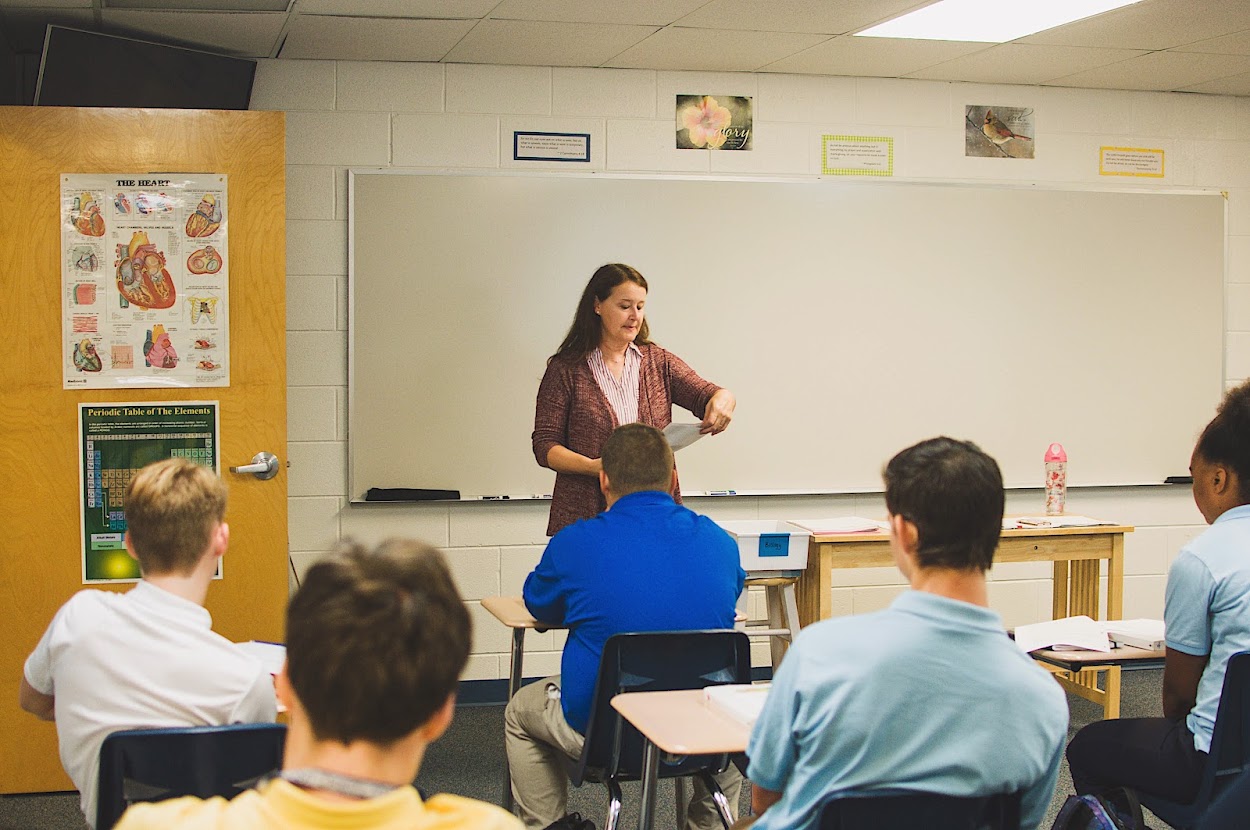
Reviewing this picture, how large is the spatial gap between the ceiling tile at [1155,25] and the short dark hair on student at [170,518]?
3.49 metres

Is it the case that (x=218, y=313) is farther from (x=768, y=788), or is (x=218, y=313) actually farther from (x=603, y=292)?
(x=768, y=788)

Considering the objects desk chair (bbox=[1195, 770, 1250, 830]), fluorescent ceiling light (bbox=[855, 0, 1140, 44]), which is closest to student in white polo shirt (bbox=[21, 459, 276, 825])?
desk chair (bbox=[1195, 770, 1250, 830])

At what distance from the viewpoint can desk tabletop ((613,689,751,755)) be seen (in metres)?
1.95

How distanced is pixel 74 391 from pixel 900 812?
3.13 metres

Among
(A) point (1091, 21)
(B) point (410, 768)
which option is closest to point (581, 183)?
(A) point (1091, 21)

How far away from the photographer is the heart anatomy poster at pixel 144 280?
12.7 ft

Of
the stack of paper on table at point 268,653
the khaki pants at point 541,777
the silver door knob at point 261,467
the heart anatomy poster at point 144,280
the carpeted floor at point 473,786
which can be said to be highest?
the heart anatomy poster at point 144,280

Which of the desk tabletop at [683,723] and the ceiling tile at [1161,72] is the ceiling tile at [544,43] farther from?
the desk tabletop at [683,723]

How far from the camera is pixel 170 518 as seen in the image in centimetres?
210

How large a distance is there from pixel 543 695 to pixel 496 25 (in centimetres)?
246

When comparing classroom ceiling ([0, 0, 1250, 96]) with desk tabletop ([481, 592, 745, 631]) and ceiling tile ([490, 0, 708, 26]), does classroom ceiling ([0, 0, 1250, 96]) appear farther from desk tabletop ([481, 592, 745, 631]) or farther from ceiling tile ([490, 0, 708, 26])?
desk tabletop ([481, 592, 745, 631])

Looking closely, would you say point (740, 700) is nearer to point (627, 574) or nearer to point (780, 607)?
point (627, 574)

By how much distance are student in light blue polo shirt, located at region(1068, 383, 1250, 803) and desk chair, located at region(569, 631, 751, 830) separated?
80 cm

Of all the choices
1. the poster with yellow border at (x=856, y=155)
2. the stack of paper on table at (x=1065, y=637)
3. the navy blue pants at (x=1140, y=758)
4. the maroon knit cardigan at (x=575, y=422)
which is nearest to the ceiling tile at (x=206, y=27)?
the maroon knit cardigan at (x=575, y=422)
